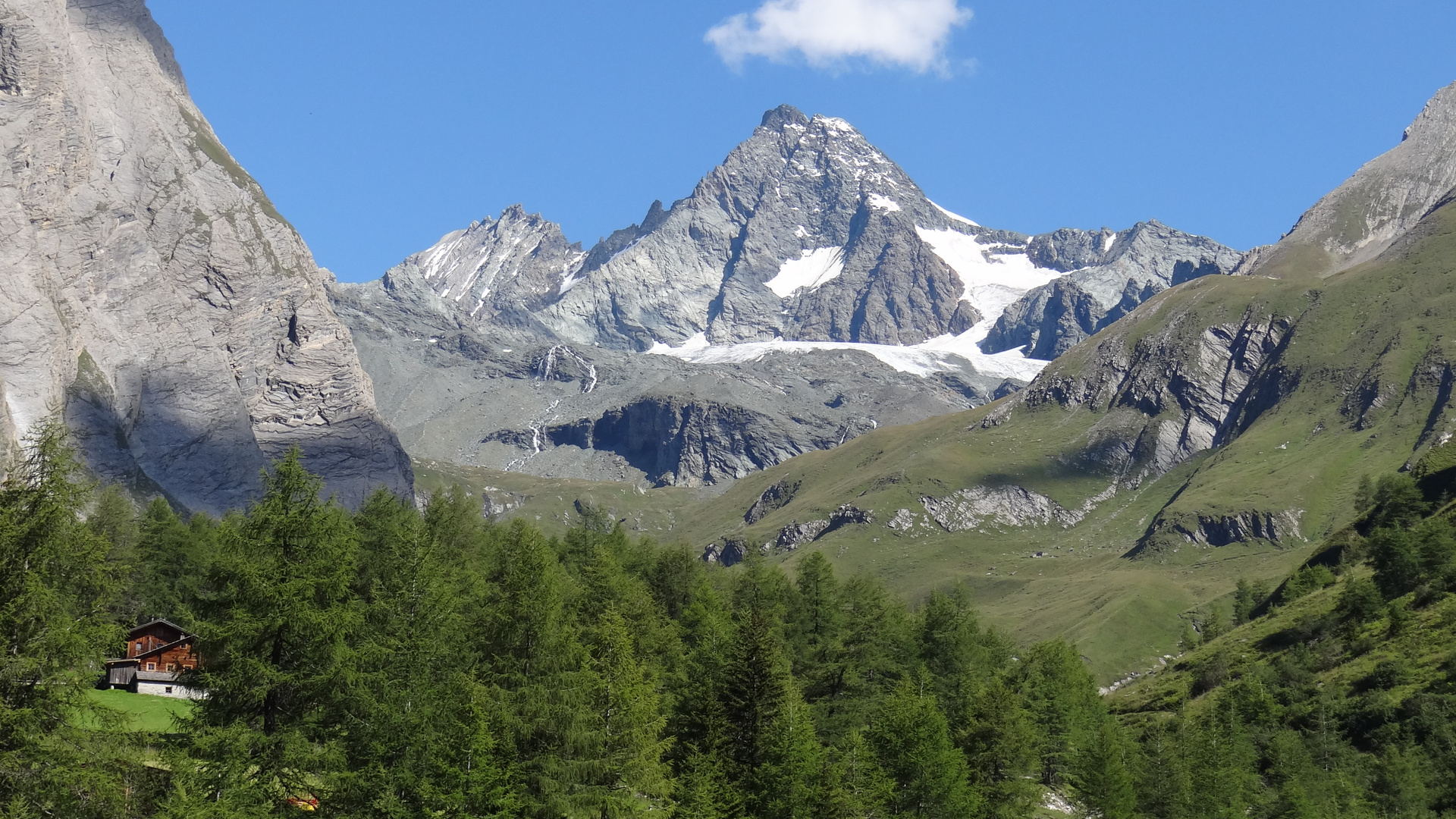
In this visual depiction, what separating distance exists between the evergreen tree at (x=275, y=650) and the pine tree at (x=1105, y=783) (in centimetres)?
5607

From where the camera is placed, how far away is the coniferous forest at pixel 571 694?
34.6m

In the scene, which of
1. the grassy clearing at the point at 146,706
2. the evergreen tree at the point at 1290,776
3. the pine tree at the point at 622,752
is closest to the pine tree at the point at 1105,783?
the evergreen tree at the point at 1290,776

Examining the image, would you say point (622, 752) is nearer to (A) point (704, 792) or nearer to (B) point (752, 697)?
(A) point (704, 792)

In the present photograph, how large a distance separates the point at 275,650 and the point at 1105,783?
59.2 meters

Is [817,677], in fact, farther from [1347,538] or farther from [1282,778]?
[1347,538]

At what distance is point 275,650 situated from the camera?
132ft

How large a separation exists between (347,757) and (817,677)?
44907 millimetres

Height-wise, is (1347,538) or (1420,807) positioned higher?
(1347,538)

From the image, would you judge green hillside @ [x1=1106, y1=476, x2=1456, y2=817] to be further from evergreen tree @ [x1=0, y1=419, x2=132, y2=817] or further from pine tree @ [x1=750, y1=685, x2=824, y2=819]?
evergreen tree @ [x1=0, y1=419, x2=132, y2=817]

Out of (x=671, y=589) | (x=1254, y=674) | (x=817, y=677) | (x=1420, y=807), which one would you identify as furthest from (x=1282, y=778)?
(x=671, y=589)

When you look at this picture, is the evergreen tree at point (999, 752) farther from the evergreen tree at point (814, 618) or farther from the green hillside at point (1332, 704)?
the green hillside at point (1332, 704)

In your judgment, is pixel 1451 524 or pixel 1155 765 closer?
pixel 1155 765

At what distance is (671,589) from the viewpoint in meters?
95.2

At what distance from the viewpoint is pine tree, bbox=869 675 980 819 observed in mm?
65312
